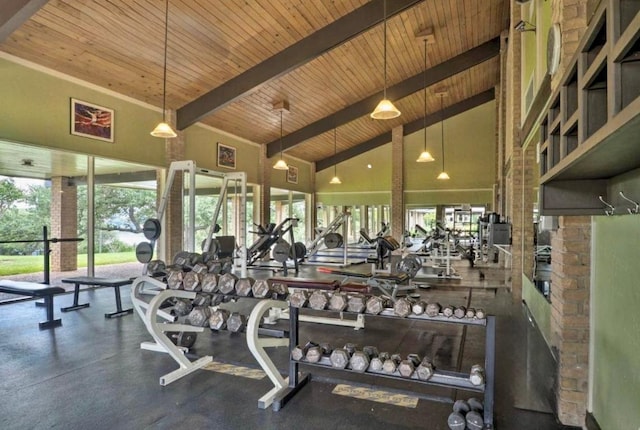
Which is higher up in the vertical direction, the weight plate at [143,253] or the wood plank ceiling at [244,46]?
the wood plank ceiling at [244,46]

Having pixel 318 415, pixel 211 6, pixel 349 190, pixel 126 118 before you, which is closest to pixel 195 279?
pixel 318 415

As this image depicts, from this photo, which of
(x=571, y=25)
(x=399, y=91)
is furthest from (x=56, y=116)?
(x=399, y=91)

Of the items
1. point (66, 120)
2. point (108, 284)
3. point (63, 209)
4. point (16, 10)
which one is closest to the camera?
point (16, 10)

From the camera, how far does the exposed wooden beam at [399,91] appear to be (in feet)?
25.7

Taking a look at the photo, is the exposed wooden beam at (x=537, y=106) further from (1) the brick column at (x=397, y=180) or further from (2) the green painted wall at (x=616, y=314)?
(1) the brick column at (x=397, y=180)

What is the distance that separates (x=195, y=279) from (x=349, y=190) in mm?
10565

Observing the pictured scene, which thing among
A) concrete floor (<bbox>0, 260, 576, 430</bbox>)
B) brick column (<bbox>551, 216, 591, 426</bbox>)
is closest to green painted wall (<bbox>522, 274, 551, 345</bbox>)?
concrete floor (<bbox>0, 260, 576, 430</bbox>)

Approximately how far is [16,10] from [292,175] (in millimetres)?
8651

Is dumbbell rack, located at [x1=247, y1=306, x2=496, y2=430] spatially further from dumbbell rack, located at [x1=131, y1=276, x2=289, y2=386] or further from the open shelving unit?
the open shelving unit

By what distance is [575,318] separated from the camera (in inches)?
84.4

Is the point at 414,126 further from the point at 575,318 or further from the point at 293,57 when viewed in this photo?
the point at 575,318

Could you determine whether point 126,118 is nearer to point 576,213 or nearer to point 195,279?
point 195,279

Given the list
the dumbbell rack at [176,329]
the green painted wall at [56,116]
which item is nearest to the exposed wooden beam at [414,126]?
→ the green painted wall at [56,116]

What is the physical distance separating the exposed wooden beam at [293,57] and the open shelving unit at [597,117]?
398cm
